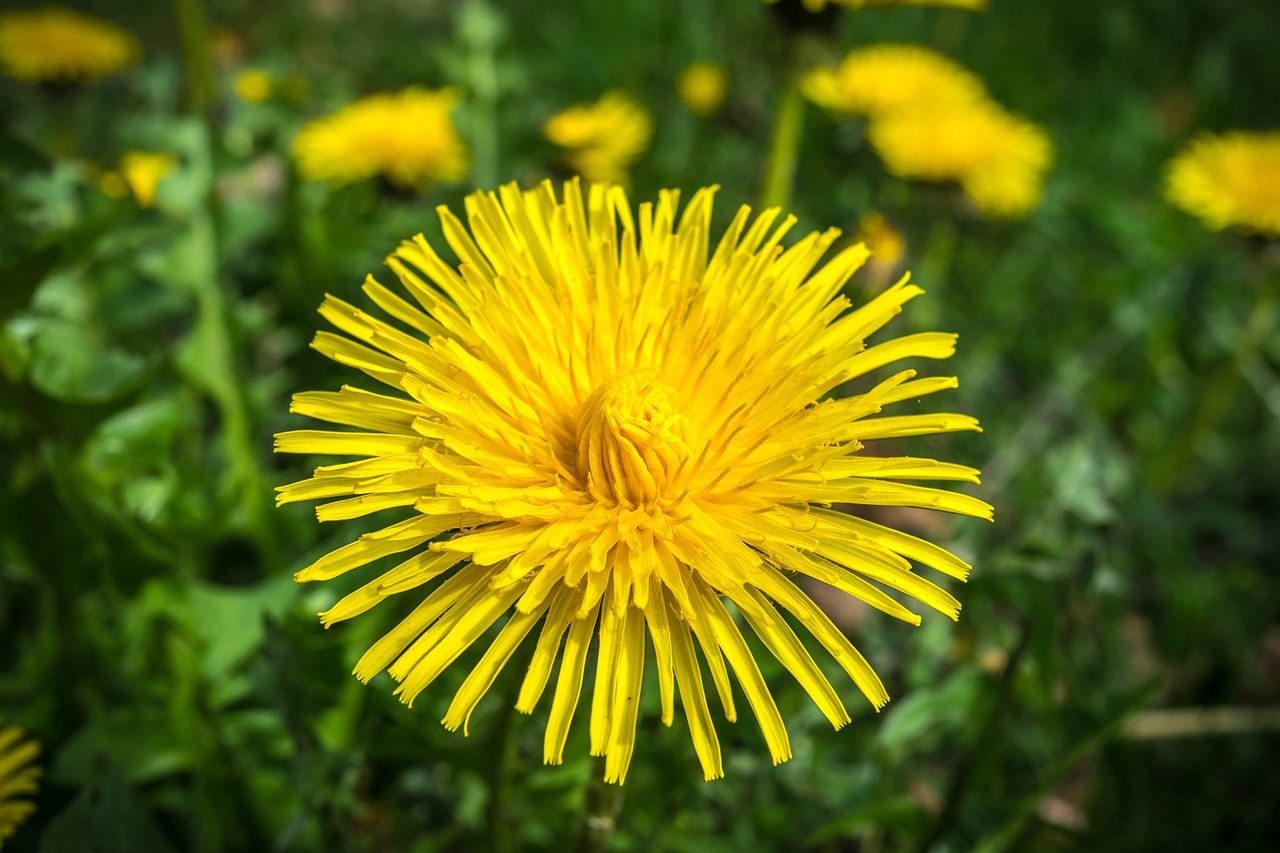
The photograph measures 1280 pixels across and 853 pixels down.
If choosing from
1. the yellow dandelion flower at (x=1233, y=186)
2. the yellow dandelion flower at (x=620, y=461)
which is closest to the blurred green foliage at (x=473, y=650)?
the yellow dandelion flower at (x=1233, y=186)

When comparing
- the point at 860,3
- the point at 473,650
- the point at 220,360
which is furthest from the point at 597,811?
A: the point at 860,3

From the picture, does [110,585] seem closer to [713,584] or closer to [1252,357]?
[713,584]

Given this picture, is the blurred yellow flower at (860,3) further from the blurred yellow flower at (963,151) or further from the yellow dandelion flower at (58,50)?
the yellow dandelion flower at (58,50)

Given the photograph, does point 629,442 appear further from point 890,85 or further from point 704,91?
point 704,91

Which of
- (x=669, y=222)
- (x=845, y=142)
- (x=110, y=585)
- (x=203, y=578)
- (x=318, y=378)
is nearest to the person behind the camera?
(x=669, y=222)

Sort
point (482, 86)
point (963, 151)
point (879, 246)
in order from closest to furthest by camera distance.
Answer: point (879, 246) → point (963, 151) → point (482, 86)

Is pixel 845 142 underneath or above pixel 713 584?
above

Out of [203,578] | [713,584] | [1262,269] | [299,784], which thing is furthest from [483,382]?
[1262,269]

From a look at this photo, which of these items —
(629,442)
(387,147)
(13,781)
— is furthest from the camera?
(387,147)
